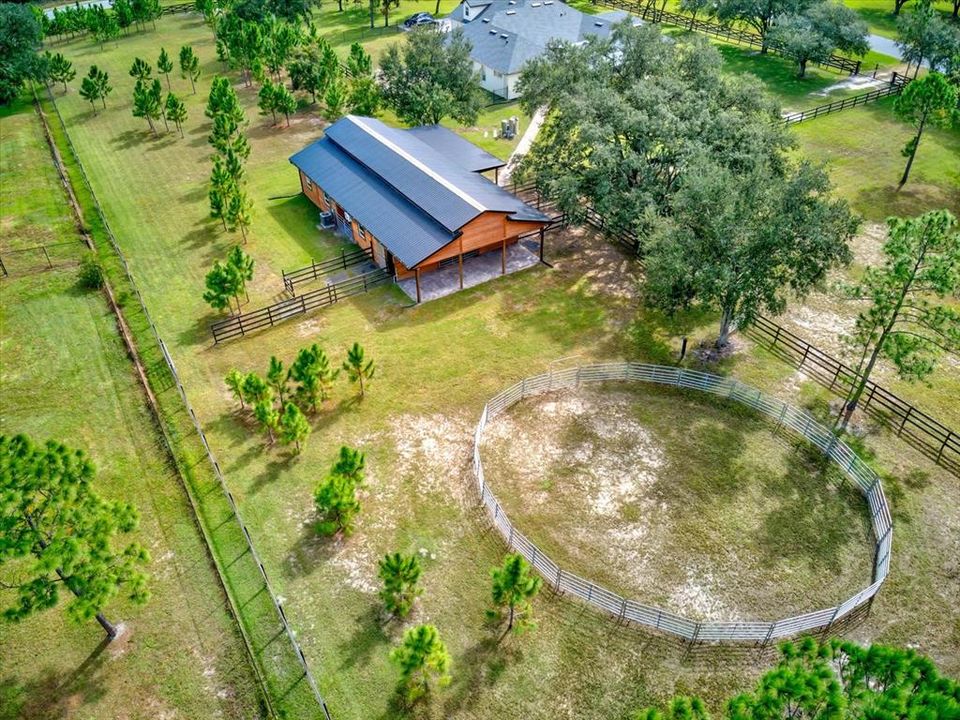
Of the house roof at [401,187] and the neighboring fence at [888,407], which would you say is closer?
the neighboring fence at [888,407]

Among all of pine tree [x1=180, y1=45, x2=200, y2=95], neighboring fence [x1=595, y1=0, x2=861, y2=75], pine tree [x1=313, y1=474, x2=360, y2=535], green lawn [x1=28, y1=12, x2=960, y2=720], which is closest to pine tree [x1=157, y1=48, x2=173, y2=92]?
pine tree [x1=180, y1=45, x2=200, y2=95]

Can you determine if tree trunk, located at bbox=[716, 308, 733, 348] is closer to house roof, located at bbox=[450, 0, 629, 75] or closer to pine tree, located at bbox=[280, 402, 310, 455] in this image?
pine tree, located at bbox=[280, 402, 310, 455]

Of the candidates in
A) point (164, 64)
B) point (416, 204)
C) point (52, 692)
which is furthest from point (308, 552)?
point (164, 64)

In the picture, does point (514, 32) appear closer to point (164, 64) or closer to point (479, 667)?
point (164, 64)

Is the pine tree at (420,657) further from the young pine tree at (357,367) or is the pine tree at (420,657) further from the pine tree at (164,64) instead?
the pine tree at (164,64)

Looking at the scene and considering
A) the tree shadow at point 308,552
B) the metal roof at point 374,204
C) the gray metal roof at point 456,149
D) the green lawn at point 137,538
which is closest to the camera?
the green lawn at point 137,538

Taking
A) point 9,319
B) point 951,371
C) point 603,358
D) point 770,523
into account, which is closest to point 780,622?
point 770,523

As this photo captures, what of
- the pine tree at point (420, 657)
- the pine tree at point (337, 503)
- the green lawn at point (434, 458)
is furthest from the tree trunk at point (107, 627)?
the pine tree at point (420, 657)
